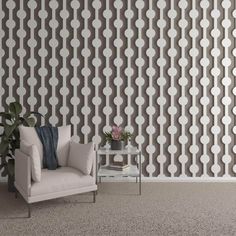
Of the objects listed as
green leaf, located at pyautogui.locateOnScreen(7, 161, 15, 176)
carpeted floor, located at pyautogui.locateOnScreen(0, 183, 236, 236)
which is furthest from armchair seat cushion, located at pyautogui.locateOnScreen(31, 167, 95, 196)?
green leaf, located at pyautogui.locateOnScreen(7, 161, 15, 176)

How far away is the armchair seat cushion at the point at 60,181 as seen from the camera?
3.33m

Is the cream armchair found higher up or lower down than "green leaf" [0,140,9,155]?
lower down

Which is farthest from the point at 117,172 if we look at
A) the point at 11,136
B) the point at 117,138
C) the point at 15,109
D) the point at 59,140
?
the point at 15,109

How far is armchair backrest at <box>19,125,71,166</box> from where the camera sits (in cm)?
389

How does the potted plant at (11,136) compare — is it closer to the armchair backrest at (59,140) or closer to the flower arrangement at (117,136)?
the armchair backrest at (59,140)

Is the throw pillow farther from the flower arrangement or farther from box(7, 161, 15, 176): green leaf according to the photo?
box(7, 161, 15, 176): green leaf

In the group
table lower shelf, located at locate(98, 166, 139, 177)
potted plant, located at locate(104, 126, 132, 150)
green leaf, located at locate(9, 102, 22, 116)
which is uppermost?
green leaf, located at locate(9, 102, 22, 116)

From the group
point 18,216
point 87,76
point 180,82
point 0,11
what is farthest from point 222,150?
point 0,11

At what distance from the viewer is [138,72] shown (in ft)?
16.1

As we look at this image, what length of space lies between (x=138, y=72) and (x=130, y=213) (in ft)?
7.07

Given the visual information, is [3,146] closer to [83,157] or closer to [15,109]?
[15,109]

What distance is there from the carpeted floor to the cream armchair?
0.63ft

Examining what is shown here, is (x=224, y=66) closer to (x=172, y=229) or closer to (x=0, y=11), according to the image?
(x=172, y=229)

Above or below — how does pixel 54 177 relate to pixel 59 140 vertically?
below
